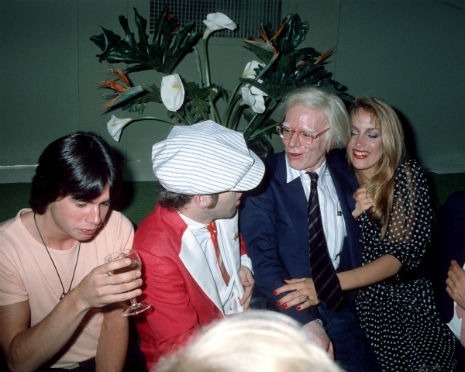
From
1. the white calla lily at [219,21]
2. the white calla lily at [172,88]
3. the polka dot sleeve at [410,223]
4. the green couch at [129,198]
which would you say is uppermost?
the white calla lily at [219,21]

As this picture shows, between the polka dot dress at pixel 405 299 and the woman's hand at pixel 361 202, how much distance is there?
4cm

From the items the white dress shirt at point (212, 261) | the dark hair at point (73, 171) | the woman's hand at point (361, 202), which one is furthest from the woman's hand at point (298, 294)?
the dark hair at point (73, 171)

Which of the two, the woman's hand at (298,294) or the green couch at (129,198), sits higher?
the woman's hand at (298,294)

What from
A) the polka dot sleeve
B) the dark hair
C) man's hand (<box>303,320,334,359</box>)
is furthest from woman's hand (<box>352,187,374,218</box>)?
the dark hair

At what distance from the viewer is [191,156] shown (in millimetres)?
A: 1843

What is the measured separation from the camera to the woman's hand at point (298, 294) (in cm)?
223

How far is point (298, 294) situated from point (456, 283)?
32.7 inches

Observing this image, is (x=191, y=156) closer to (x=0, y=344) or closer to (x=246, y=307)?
(x=246, y=307)

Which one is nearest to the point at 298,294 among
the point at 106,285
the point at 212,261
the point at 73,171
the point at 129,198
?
the point at 212,261

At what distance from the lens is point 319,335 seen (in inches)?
84.4

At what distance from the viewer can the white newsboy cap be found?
6.04ft

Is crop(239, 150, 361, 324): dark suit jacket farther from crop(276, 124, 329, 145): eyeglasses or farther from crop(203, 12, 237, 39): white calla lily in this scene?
crop(203, 12, 237, 39): white calla lily

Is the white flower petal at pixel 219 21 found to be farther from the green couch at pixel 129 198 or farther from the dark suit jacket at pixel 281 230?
the dark suit jacket at pixel 281 230

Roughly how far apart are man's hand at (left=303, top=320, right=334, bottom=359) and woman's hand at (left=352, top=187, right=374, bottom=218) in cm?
74
